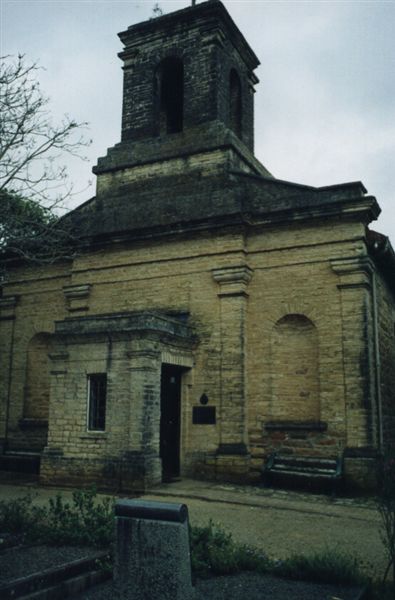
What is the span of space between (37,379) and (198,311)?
6.05 meters

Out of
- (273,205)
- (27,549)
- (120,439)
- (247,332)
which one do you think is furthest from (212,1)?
(27,549)

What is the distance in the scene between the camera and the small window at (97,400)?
12805mm

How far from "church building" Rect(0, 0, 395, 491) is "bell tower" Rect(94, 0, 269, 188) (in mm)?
48

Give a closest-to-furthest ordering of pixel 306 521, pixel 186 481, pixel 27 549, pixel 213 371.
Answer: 1. pixel 27 549
2. pixel 306 521
3. pixel 186 481
4. pixel 213 371

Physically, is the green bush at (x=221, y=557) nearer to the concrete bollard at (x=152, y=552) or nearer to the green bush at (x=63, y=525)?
the green bush at (x=63, y=525)

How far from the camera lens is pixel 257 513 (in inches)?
375

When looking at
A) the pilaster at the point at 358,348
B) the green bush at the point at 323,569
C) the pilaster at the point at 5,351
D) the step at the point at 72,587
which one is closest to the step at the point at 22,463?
the pilaster at the point at 5,351

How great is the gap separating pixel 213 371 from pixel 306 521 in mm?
5266

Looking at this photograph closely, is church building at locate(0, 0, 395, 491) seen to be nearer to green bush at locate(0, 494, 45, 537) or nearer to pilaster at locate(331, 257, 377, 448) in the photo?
pilaster at locate(331, 257, 377, 448)

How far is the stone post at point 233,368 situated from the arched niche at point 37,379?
20.2 feet

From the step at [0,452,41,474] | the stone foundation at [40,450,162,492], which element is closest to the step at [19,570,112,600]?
the stone foundation at [40,450,162,492]

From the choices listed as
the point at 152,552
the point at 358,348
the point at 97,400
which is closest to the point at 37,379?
the point at 97,400

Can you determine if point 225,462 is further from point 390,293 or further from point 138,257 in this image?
point 390,293

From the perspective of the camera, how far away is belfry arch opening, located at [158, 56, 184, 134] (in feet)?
55.1
